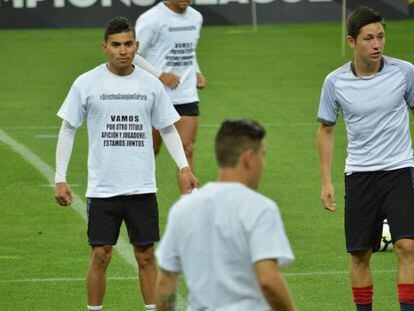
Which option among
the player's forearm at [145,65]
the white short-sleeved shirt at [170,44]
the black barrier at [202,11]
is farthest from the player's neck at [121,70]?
the black barrier at [202,11]

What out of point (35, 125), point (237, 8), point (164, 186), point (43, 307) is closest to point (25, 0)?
point (237, 8)

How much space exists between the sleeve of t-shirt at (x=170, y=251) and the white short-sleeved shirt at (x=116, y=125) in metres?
3.51

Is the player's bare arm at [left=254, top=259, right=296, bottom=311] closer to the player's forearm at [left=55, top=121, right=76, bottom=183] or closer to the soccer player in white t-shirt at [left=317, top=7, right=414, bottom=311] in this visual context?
the soccer player in white t-shirt at [left=317, top=7, right=414, bottom=311]

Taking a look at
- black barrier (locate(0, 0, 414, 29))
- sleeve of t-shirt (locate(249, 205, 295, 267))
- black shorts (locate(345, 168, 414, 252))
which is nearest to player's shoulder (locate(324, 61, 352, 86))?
black shorts (locate(345, 168, 414, 252))

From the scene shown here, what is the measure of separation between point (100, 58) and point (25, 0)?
25.2ft

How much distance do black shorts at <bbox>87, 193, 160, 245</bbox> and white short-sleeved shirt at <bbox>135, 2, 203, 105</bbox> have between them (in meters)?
5.05

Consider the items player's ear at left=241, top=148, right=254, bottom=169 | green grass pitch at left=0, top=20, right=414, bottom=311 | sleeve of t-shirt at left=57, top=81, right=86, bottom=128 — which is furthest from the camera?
green grass pitch at left=0, top=20, right=414, bottom=311

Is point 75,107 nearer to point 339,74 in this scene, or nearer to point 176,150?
point 176,150

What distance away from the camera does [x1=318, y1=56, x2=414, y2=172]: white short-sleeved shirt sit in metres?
9.88

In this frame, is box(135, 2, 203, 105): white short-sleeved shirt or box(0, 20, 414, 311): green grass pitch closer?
box(0, 20, 414, 311): green grass pitch

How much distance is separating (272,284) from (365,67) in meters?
Result: 3.85

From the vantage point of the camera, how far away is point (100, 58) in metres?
30.9

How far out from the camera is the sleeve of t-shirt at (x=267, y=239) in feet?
20.7

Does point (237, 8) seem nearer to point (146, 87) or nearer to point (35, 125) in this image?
point (35, 125)
